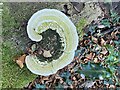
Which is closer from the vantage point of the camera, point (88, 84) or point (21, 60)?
point (21, 60)

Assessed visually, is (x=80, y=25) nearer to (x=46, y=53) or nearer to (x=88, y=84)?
(x=46, y=53)

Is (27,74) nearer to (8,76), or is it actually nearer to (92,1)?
(8,76)

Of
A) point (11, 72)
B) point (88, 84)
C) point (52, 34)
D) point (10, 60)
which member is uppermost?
point (52, 34)

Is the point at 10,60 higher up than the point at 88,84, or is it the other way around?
the point at 10,60

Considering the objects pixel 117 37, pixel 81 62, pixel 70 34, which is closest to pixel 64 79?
pixel 81 62

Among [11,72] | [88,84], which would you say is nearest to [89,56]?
[88,84]

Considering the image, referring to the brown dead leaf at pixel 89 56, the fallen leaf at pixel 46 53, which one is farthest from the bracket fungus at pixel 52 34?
the brown dead leaf at pixel 89 56

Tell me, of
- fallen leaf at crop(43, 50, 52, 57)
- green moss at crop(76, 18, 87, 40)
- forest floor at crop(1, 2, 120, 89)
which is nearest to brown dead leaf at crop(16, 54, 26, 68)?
forest floor at crop(1, 2, 120, 89)

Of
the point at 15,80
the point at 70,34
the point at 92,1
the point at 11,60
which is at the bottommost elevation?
the point at 15,80
